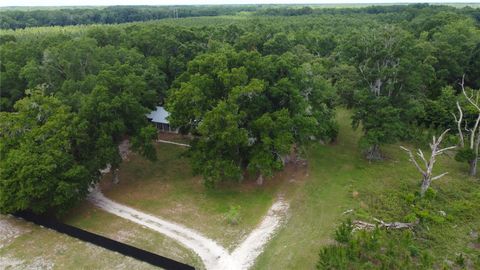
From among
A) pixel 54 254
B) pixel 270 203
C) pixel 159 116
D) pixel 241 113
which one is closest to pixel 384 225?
pixel 270 203

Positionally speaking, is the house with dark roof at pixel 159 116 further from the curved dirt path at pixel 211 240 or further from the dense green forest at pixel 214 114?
the curved dirt path at pixel 211 240

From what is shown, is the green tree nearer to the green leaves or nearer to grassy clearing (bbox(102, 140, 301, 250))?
grassy clearing (bbox(102, 140, 301, 250))

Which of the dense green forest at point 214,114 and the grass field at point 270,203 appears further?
the dense green forest at point 214,114

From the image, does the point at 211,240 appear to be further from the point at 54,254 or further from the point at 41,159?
the point at 41,159

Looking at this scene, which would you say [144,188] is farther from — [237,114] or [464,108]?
[464,108]

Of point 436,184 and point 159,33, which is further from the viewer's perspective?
point 159,33

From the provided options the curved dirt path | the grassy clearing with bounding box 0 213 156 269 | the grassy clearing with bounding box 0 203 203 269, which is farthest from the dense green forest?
the curved dirt path

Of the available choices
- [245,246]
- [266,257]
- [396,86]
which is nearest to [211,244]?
[245,246]

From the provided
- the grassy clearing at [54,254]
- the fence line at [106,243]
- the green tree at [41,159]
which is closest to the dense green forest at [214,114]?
the green tree at [41,159]
